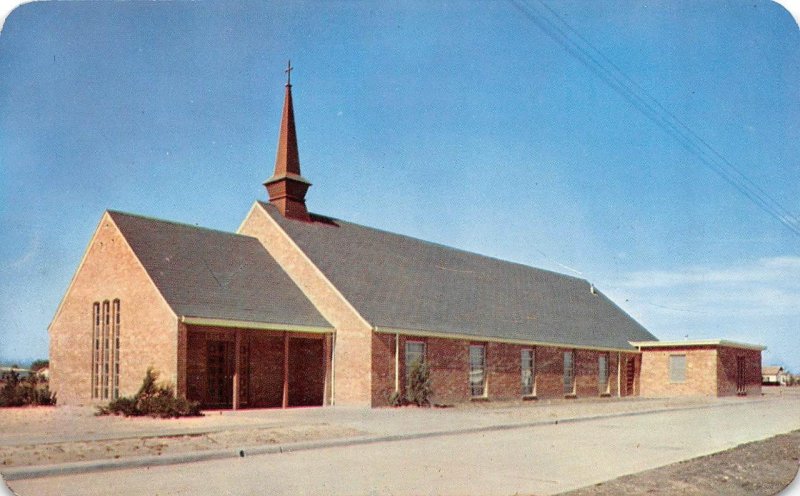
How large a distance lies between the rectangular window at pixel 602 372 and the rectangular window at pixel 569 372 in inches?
111

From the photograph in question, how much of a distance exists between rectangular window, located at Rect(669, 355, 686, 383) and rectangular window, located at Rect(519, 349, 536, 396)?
36.8 feet

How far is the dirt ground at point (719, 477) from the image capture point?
907cm

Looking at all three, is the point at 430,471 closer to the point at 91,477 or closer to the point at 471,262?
the point at 91,477

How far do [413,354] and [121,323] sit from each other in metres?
9.77

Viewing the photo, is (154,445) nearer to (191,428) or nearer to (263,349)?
(191,428)

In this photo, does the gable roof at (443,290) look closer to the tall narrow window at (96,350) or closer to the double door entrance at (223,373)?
the double door entrance at (223,373)

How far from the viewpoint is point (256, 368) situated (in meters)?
23.3

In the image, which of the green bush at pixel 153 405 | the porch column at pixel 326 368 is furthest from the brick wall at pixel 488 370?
the green bush at pixel 153 405

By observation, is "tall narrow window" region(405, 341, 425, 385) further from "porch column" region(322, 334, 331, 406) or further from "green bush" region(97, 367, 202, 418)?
"green bush" region(97, 367, 202, 418)

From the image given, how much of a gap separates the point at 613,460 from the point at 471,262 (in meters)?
24.1

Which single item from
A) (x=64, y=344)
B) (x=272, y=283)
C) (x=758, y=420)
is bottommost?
(x=758, y=420)

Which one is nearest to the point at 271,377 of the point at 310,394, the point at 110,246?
the point at 310,394

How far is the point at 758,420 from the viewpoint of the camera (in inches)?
861

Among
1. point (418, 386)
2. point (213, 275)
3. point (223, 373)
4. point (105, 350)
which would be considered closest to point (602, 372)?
point (418, 386)
